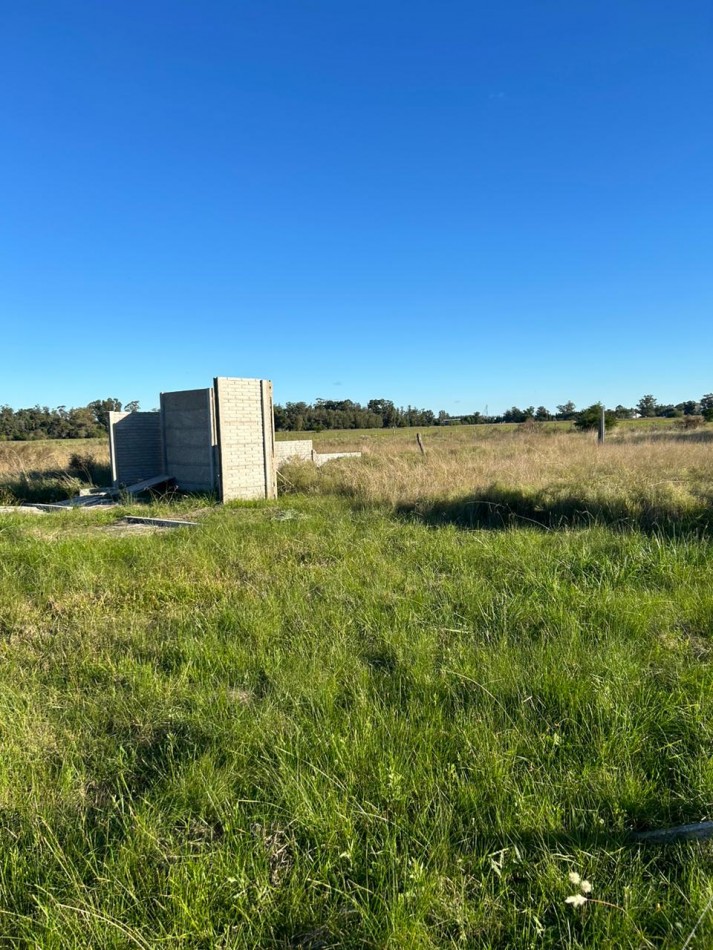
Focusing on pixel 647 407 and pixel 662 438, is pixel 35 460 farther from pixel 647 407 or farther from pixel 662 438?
pixel 647 407

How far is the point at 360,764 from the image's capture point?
2.49 metres

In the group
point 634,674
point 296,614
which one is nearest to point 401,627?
point 296,614

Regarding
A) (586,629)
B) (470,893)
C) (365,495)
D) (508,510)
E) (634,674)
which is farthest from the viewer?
(365,495)

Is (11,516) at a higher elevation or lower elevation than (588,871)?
higher

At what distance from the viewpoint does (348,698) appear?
10.4 ft

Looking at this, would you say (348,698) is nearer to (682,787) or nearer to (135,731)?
(135,731)

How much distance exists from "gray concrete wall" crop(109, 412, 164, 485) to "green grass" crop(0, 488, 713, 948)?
1018cm

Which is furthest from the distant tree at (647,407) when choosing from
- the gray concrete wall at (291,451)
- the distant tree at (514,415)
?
the gray concrete wall at (291,451)

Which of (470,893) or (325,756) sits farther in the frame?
(325,756)

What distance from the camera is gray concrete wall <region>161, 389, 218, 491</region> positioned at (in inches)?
526

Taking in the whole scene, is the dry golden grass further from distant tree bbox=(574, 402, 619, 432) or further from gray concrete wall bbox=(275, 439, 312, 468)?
distant tree bbox=(574, 402, 619, 432)

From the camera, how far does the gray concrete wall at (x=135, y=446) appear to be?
14.8 metres

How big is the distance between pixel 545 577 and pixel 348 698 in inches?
109

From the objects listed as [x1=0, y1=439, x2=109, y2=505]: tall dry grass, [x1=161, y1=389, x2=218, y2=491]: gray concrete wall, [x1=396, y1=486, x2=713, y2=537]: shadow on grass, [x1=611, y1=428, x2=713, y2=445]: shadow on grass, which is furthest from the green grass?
[x1=611, y1=428, x2=713, y2=445]: shadow on grass
